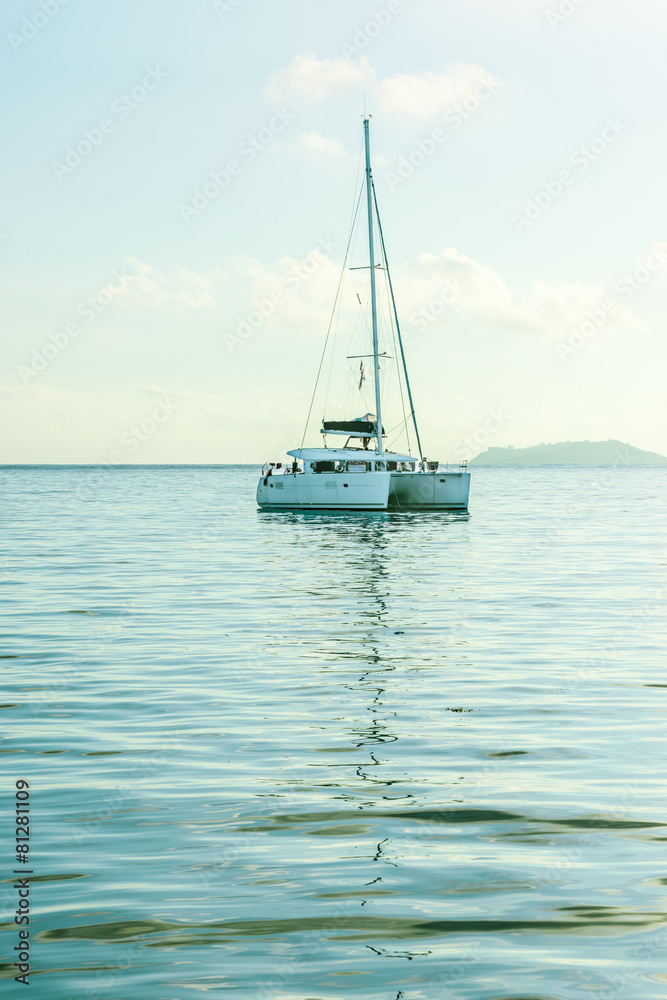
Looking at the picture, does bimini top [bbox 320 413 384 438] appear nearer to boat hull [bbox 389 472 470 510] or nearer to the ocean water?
boat hull [bbox 389 472 470 510]

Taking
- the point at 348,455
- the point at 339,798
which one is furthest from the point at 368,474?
the point at 339,798

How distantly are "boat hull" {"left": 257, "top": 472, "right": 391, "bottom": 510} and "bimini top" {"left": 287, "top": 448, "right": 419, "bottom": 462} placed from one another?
927 millimetres

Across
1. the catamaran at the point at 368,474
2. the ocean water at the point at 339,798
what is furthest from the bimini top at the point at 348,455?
the ocean water at the point at 339,798

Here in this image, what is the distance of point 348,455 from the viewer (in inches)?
2426

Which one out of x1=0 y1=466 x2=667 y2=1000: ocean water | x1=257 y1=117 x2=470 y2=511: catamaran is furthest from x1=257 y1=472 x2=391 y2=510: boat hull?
x1=0 y1=466 x2=667 y2=1000: ocean water

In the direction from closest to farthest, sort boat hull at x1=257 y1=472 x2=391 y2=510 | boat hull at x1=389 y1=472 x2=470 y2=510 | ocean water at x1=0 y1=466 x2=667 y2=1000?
1. ocean water at x1=0 y1=466 x2=667 y2=1000
2. boat hull at x1=257 y1=472 x2=391 y2=510
3. boat hull at x1=389 y1=472 x2=470 y2=510

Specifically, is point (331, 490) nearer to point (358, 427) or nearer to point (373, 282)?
point (358, 427)

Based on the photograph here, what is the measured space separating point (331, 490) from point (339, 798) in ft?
174

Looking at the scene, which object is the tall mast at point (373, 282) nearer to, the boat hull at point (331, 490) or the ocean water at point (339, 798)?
the boat hull at point (331, 490)

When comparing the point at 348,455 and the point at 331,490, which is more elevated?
the point at 348,455

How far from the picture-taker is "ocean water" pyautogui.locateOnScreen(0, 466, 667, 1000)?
241 inches

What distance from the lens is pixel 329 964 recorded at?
6039 millimetres

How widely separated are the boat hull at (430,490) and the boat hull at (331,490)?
3.28 meters

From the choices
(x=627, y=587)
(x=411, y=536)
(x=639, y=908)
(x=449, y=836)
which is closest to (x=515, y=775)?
(x=449, y=836)
